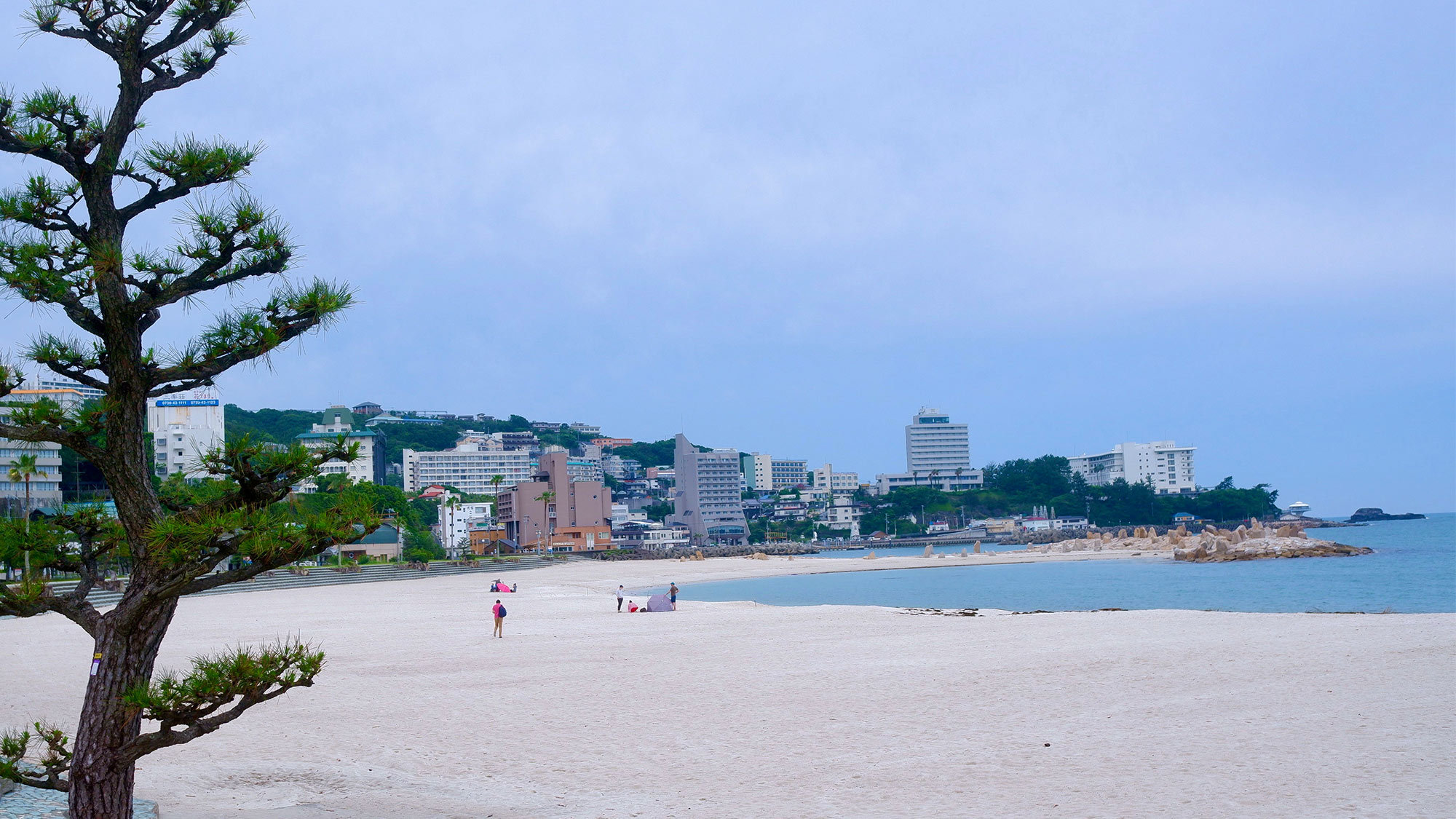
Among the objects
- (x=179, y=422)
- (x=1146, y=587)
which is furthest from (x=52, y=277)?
(x=179, y=422)

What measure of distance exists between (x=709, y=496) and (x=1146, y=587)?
9974 centimetres

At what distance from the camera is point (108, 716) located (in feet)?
17.0

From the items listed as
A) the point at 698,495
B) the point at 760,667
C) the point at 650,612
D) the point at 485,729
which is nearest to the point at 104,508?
the point at 485,729

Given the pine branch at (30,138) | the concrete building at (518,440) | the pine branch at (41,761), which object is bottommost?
the pine branch at (41,761)

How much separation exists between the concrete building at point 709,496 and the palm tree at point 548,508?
37128 millimetres

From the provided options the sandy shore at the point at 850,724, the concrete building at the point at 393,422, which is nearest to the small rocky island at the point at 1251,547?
the sandy shore at the point at 850,724

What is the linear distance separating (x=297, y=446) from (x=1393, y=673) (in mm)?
13066

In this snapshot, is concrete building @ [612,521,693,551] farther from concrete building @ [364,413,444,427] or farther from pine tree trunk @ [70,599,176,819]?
pine tree trunk @ [70,599,176,819]

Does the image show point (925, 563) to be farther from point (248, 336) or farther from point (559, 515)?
point (248, 336)

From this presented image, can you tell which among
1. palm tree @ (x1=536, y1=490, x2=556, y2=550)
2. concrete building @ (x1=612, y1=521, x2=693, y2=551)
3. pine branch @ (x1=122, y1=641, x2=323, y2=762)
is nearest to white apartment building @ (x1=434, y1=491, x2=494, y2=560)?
palm tree @ (x1=536, y1=490, x2=556, y2=550)

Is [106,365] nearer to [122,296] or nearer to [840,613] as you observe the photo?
[122,296]

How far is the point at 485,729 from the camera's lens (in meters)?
10.7

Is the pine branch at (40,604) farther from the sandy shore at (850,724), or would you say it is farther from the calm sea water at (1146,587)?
the calm sea water at (1146,587)

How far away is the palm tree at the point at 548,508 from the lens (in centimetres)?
9769
